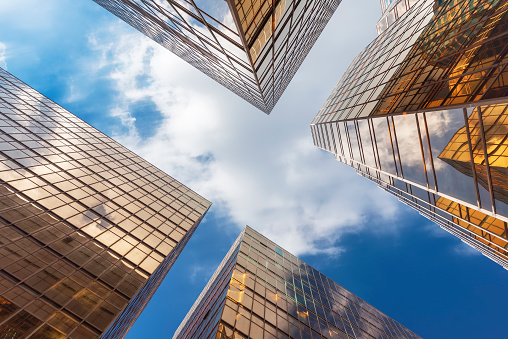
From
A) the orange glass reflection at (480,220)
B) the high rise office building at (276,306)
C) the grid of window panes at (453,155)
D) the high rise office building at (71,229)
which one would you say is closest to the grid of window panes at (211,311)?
the high rise office building at (276,306)

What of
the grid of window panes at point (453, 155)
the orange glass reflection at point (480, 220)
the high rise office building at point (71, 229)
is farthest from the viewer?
the orange glass reflection at point (480, 220)

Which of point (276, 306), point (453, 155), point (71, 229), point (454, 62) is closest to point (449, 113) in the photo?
point (453, 155)

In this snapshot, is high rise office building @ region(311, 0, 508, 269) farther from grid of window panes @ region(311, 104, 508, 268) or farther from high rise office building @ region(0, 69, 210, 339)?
high rise office building @ region(0, 69, 210, 339)

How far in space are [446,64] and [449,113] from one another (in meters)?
3.93

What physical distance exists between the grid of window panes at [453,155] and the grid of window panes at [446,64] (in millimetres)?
613

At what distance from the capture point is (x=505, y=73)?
7.84m

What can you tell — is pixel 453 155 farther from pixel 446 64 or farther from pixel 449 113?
pixel 446 64

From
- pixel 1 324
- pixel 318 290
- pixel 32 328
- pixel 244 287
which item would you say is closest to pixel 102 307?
pixel 32 328

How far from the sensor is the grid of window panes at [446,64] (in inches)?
347

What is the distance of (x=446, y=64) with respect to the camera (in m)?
12.1

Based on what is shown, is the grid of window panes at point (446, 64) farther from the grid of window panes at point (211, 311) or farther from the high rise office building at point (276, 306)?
the grid of window panes at point (211, 311)

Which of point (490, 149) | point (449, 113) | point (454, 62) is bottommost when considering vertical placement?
point (490, 149)

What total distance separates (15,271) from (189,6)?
1633 centimetres

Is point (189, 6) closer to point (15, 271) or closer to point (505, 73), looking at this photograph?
point (505, 73)
